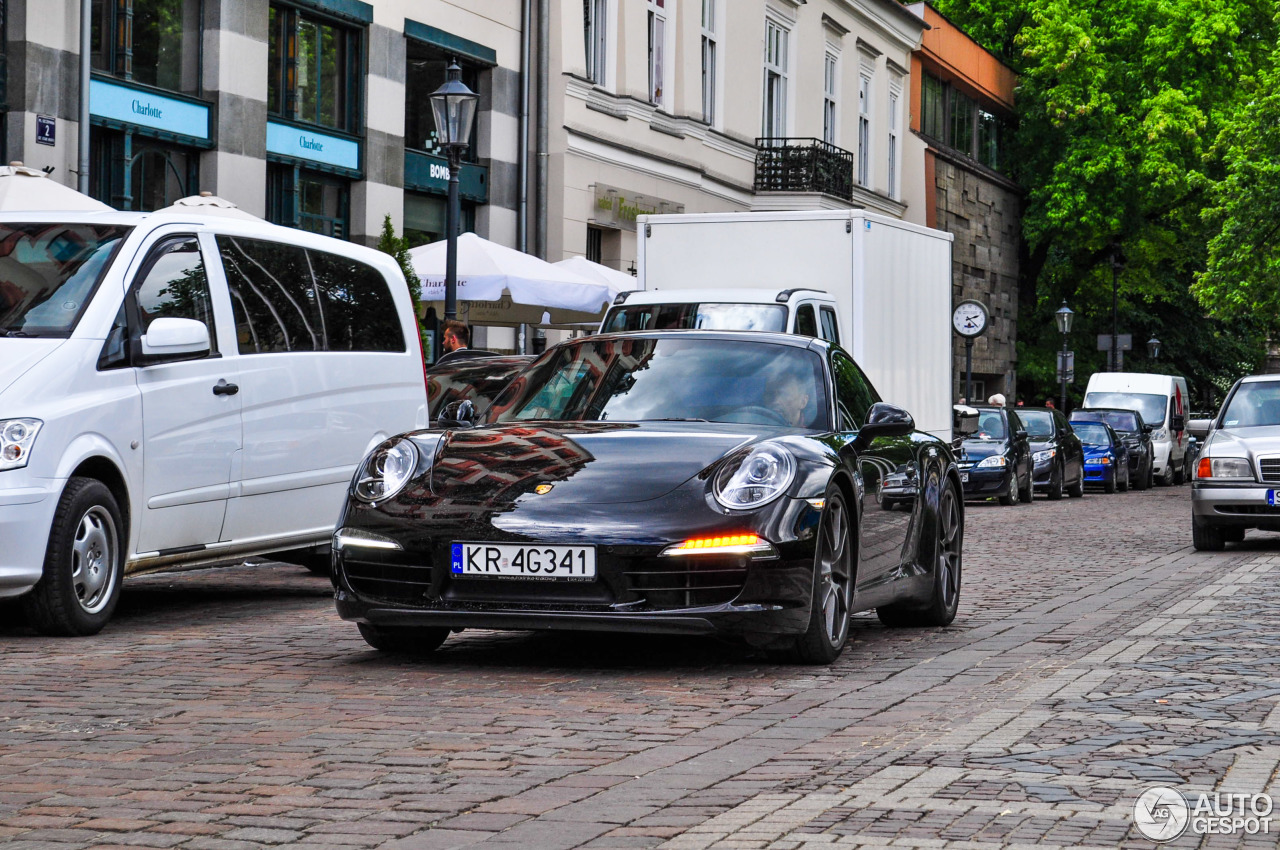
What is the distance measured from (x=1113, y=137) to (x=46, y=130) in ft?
119

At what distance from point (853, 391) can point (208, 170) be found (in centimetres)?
1422

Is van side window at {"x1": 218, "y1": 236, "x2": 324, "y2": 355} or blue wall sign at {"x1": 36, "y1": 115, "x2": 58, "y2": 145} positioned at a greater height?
→ blue wall sign at {"x1": 36, "y1": 115, "x2": 58, "y2": 145}

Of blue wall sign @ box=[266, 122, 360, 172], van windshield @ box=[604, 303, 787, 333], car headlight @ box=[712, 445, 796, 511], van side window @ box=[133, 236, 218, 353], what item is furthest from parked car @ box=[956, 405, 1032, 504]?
car headlight @ box=[712, 445, 796, 511]

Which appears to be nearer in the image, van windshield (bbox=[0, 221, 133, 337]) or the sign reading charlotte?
van windshield (bbox=[0, 221, 133, 337])

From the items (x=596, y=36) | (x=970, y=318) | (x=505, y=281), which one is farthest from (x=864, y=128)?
(x=505, y=281)

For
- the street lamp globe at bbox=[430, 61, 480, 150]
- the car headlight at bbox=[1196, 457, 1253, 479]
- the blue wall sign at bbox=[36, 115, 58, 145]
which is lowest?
the car headlight at bbox=[1196, 457, 1253, 479]

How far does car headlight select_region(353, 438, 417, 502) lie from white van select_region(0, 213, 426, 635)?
1581 millimetres

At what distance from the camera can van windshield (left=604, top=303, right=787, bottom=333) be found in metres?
16.5

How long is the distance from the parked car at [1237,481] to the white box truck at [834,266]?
10.8ft

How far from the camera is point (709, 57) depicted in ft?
118

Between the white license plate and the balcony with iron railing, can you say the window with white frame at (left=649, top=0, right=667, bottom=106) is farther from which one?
the white license plate

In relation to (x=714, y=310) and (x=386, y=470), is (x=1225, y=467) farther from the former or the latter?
(x=386, y=470)

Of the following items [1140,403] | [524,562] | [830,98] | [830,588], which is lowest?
[830,588]

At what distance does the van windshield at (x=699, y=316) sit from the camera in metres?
16.5
